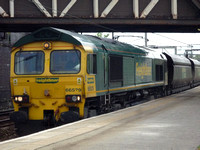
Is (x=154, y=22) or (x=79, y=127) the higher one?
(x=154, y=22)

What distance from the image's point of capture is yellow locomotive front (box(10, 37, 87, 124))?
12.6 metres

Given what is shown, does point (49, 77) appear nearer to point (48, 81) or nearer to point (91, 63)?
point (48, 81)

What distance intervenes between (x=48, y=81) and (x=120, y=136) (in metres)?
4.52

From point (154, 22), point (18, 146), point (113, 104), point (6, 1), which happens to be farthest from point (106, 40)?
point (18, 146)

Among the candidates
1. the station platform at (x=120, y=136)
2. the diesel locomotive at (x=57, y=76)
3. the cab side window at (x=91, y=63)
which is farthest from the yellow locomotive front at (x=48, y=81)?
the station platform at (x=120, y=136)

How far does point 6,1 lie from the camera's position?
20281 millimetres

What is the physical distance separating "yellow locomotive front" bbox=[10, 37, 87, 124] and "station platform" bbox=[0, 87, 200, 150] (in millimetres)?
978

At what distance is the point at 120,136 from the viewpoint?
9305 millimetres

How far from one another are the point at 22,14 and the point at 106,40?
21.4ft

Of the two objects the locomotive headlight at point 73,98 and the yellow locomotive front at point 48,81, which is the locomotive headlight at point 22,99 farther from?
the locomotive headlight at point 73,98

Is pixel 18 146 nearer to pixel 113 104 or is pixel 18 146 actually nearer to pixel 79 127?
pixel 79 127

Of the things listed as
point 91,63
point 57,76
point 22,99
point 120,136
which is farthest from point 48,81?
point 120,136

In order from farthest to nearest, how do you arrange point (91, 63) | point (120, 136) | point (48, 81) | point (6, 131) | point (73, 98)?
point (6, 131)
point (91, 63)
point (48, 81)
point (73, 98)
point (120, 136)

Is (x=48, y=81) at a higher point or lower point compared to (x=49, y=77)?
lower
